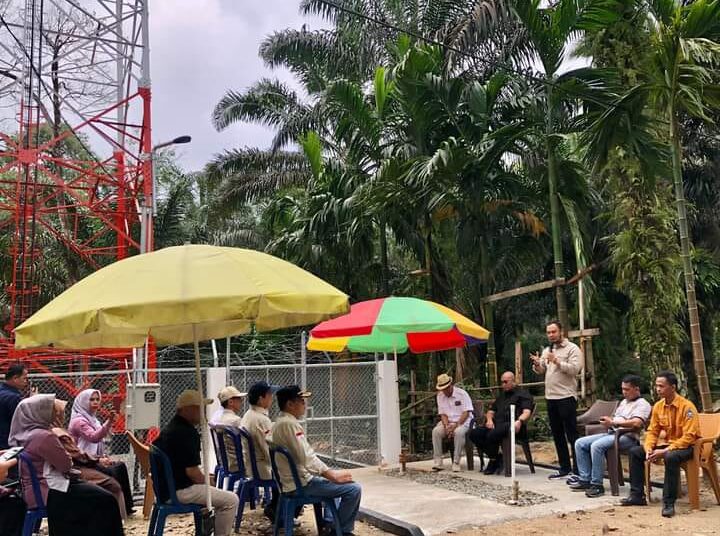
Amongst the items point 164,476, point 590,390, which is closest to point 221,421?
point 164,476

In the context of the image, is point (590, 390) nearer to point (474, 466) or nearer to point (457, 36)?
point (474, 466)

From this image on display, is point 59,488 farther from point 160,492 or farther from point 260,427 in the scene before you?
point 260,427

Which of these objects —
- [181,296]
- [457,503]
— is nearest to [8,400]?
[181,296]

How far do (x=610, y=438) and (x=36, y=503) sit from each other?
5.63 metres

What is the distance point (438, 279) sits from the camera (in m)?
15.1

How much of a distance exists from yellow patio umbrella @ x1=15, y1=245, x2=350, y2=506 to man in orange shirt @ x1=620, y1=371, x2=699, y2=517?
376 centimetres

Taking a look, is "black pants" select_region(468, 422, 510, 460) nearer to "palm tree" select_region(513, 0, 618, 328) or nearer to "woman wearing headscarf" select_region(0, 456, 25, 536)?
"palm tree" select_region(513, 0, 618, 328)

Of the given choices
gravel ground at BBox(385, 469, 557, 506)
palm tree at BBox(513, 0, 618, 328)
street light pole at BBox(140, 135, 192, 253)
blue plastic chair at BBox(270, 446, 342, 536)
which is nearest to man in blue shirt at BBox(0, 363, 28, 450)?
blue plastic chair at BBox(270, 446, 342, 536)

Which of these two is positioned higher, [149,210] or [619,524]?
[149,210]

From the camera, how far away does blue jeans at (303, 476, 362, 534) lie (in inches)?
225

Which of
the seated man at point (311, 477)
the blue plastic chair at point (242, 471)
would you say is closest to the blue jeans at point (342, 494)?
the seated man at point (311, 477)

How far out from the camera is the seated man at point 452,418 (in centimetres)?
971

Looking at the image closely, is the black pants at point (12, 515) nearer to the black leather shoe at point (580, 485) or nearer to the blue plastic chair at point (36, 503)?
the blue plastic chair at point (36, 503)

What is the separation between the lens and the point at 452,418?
9914 mm
